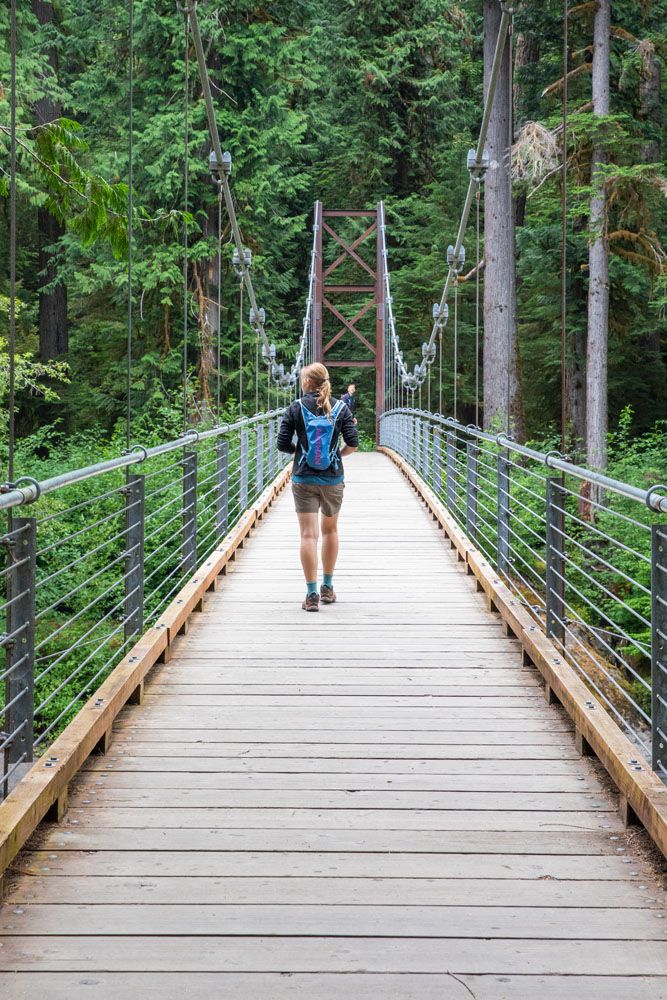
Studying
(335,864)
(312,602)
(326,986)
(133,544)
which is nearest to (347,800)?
(335,864)

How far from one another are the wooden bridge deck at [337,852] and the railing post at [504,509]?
1.26m

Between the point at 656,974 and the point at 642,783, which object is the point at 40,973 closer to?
the point at 656,974

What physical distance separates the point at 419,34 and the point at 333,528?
2184 cm

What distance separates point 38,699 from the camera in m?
8.52

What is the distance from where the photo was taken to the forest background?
602 inches

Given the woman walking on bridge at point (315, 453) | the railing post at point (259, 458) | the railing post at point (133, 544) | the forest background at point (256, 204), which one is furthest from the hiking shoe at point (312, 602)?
the forest background at point (256, 204)

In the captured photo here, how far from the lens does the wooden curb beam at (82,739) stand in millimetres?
2832

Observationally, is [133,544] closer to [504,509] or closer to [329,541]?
[329,541]

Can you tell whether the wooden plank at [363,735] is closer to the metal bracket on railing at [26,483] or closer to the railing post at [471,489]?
the metal bracket on railing at [26,483]

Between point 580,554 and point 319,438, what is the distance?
6.73 metres

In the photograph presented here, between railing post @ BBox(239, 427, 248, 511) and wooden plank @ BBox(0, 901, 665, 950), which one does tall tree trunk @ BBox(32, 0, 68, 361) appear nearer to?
railing post @ BBox(239, 427, 248, 511)

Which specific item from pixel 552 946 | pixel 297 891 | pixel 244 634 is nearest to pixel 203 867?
pixel 297 891

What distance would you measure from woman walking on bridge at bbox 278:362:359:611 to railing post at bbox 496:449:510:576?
0.76m

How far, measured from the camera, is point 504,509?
6.12 m
